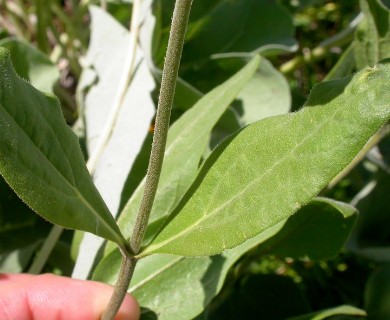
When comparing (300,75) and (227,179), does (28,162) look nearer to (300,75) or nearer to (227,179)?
(227,179)

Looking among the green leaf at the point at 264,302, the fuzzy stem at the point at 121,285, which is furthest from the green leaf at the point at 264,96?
the fuzzy stem at the point at 121,285

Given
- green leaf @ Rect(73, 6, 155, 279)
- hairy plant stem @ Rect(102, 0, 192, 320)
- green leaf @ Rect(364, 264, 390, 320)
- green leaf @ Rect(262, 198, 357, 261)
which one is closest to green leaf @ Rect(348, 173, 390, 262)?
green leaf @ Rect(364, 264, 390, 320)

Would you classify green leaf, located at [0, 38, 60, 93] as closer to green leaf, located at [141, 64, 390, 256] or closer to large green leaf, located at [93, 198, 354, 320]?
large green leaf, located at [93, 198, 354, 320]

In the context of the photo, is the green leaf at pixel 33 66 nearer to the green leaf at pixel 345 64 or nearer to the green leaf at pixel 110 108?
the green leaf at pixel 110 108

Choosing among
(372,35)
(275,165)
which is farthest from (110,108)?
(275,165)

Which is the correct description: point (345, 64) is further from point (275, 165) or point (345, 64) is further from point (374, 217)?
point (275, 165)

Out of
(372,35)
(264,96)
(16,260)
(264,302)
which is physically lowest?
(264,302)
